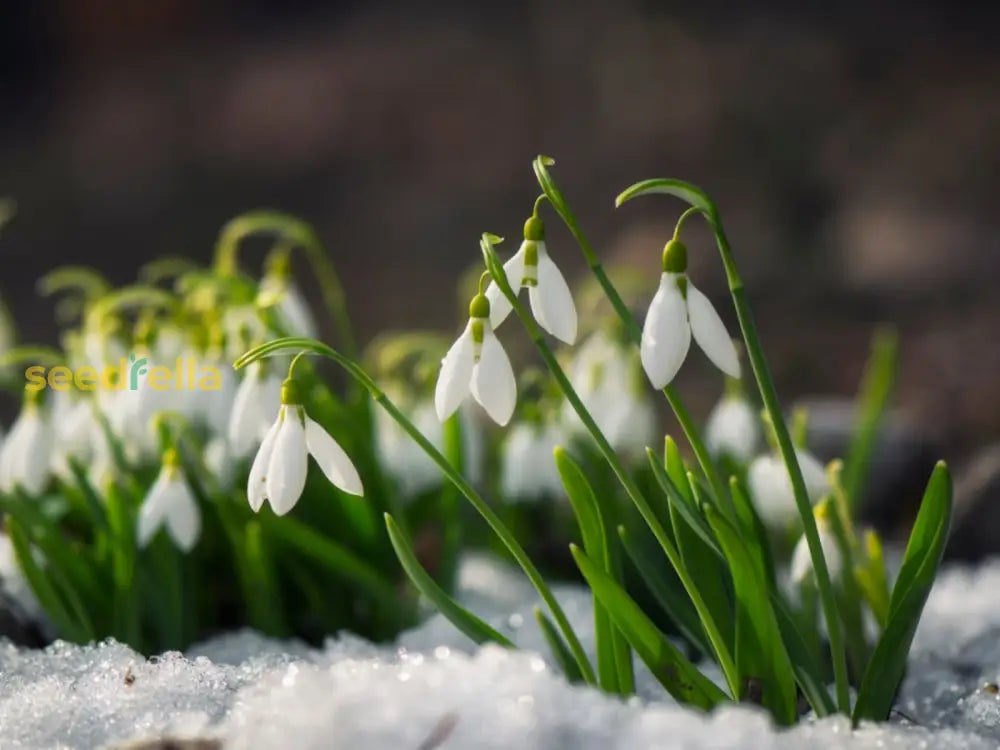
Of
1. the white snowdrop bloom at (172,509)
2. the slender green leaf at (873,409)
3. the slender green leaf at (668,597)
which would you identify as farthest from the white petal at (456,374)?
the slender green leaf at (873,409)

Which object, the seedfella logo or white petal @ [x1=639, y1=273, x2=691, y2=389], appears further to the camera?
the seedfella logo

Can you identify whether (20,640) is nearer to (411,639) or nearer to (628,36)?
(411,639)

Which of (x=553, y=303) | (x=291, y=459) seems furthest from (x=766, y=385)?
(x=291, y=459)

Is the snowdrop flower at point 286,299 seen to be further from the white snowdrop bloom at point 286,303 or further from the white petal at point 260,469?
the white petal at point 260,469

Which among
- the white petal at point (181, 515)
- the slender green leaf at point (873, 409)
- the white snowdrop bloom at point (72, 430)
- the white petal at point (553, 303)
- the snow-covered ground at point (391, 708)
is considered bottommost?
the slender green leaf at point (873, 409)

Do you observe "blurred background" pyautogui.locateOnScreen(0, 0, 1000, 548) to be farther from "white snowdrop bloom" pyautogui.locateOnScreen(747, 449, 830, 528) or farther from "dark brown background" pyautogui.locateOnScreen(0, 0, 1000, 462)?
"white snowdrop bloom" pyautogui.locateOnScreen(747, 449, 830, 528)

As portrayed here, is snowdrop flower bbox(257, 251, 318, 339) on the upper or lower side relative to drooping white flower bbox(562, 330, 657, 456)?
upper

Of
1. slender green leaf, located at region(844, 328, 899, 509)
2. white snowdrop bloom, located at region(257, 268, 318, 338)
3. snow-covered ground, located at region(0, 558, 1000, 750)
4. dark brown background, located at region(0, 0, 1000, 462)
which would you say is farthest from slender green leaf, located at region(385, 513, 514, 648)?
dark brown background, located at region(0, 0, 1000, 462)
